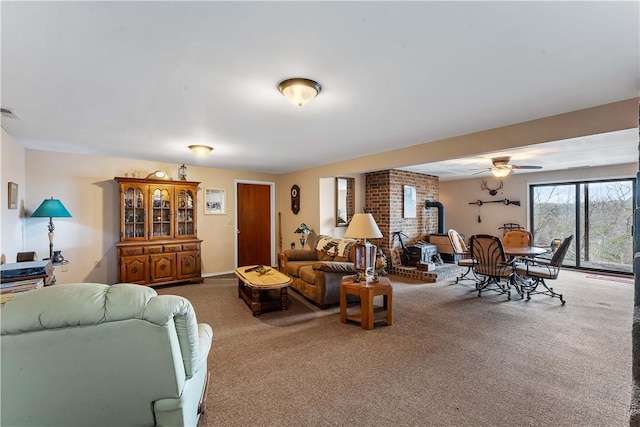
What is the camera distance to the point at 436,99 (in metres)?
2.40

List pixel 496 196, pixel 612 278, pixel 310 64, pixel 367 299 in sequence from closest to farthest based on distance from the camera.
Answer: pixel 310 64, pixel 367 299, pixel 612 278, pixel 496 196

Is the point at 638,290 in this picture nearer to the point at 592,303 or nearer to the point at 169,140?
the point at 169,140

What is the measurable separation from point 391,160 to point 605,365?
315 centimetres

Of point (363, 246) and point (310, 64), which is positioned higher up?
point (310, 64)

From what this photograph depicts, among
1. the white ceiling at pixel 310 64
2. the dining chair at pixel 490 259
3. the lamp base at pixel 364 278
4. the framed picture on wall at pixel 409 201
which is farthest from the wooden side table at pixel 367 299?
the framed picture on wall at pixel 409 201

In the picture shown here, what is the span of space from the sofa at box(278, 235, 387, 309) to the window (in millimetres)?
4410

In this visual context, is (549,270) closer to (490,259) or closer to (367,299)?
(490,259)

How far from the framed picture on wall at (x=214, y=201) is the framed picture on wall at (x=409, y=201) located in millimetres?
3917

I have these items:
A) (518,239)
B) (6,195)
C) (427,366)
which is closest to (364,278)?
(427,366)

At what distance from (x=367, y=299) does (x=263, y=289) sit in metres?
1.28

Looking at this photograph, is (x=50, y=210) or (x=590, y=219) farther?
(x=590, y=219)

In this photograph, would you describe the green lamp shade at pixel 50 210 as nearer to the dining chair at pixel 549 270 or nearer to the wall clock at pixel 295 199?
the wall clock at pixel 295 199

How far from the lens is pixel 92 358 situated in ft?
4.00

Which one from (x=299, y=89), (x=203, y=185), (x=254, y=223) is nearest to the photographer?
(x=299, y=89)
